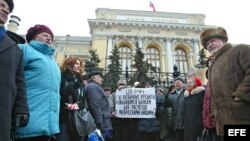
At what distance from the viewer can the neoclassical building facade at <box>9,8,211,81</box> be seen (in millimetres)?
27062

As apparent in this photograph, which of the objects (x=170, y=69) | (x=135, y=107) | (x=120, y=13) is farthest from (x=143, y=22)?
(x=135, y=107)

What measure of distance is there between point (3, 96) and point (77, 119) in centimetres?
140

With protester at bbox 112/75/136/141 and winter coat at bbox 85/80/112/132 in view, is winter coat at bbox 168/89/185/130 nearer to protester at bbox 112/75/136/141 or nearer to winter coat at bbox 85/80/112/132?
protester at bbox 112/75/136/141

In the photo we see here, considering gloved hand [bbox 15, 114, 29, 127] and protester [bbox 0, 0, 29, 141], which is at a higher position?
protester [bbox 0, 0, 29, 141]

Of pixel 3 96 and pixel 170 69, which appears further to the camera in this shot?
pixel 170 69

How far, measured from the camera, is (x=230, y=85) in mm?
2992

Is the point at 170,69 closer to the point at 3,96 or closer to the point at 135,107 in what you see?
the point at 135,107

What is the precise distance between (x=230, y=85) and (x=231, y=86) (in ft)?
0.05

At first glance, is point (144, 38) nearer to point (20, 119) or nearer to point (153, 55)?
point (153, 55)

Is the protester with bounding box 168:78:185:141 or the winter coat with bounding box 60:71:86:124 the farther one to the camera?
the protester with bounding box 168:78:185:141

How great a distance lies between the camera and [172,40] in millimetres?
28203

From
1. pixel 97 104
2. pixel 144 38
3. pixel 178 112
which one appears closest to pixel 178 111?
pixel 178 112

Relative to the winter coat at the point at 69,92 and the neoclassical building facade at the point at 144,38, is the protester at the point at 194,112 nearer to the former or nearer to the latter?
the winter coat at the point at 69,92

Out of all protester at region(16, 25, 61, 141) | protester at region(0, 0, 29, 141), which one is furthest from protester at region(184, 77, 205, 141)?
protester at region(0, 0, 29, 141)
